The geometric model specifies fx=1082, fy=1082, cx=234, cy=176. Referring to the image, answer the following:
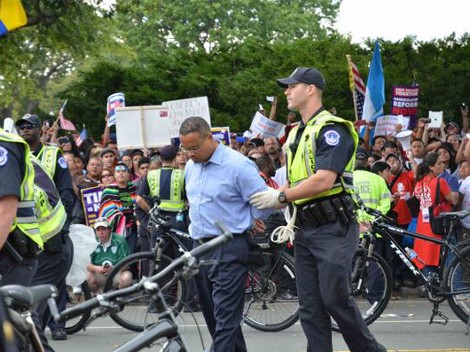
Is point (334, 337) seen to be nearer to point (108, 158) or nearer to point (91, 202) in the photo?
point (91, 202)

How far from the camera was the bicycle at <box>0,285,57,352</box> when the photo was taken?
3.59m

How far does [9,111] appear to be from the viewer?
205 feet

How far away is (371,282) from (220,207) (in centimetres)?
390

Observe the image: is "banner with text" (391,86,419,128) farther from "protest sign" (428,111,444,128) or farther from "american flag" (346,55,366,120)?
"american flag" (346,55,366,120)

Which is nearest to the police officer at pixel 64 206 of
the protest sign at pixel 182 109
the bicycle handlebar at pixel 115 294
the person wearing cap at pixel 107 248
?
the person wearing cap at pixel 107 248

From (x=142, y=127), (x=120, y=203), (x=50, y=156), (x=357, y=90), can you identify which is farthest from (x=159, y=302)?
(x=357, y=90)

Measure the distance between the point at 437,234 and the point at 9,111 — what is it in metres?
52.1

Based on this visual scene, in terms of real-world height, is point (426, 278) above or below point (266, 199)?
below

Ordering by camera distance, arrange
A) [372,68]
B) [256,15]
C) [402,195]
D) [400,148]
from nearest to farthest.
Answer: [402,195] → [400,148] → [372,68] → [256,15]

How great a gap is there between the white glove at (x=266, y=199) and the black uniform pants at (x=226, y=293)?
406 mm

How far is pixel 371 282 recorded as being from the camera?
35.7ft

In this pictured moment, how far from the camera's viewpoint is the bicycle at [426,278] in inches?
412

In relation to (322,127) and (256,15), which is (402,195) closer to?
(322,127)

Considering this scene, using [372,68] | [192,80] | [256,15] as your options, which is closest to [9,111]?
[256,15]
